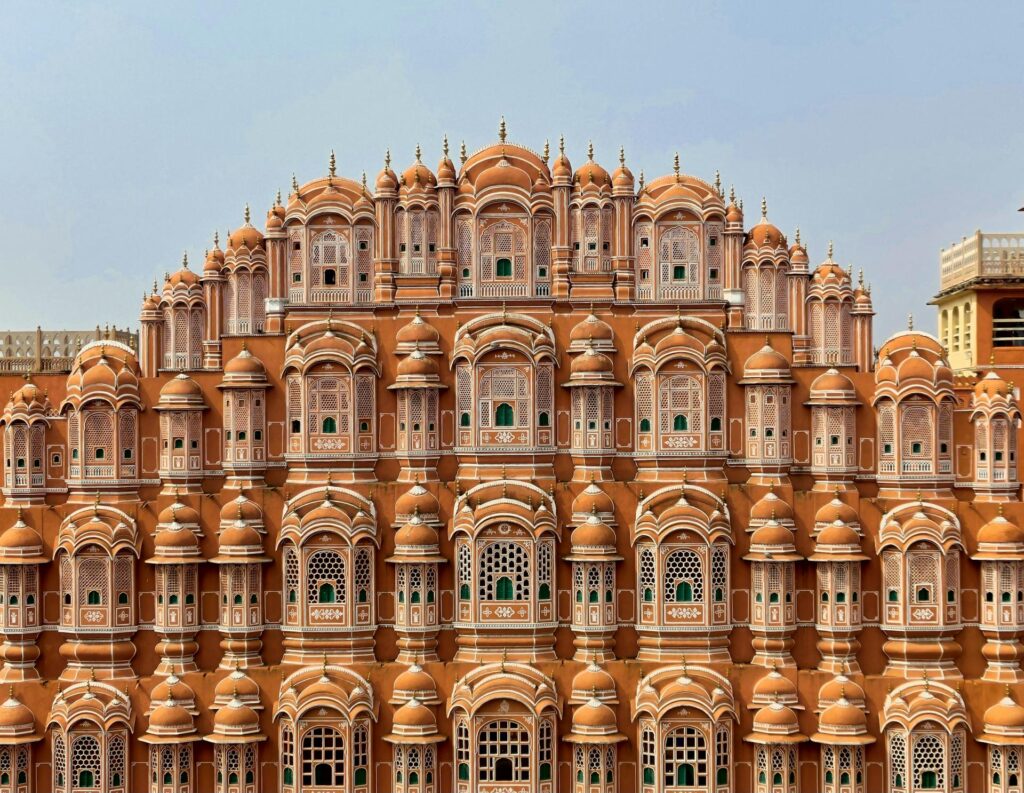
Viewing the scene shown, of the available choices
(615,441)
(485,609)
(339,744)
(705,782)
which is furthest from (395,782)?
(615,441)

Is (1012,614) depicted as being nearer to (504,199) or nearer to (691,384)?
(691,384)

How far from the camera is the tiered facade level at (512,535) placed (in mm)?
46156

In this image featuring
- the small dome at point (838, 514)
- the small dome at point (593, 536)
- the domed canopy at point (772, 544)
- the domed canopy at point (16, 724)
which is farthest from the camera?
the small dome at point (838, 514)

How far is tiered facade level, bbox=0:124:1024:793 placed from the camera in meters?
46.2

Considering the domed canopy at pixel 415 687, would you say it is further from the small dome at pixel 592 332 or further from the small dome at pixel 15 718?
the small dome at pixel 592 332

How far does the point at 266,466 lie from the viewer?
160 ft

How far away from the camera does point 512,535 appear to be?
46.8 metres

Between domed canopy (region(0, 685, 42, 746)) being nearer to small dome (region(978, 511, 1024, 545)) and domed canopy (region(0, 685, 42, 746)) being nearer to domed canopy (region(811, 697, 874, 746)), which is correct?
domed canopy (region(811, 697, 874, 746))

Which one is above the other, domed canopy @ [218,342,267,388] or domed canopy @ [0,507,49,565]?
domed canopy @ [218,342,267,388]

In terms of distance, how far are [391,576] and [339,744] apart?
16.8 ft

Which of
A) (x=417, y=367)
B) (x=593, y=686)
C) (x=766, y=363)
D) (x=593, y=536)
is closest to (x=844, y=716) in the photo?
(x=593, y=686)

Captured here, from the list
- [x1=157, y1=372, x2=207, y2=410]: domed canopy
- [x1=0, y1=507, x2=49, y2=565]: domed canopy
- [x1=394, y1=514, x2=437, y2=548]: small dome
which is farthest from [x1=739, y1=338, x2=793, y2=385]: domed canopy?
[x1=0, y1=507, x2=49, y2=565]: domed canopy

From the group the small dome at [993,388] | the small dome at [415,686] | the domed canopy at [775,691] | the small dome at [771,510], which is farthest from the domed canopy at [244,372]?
the small dome at [993,388]

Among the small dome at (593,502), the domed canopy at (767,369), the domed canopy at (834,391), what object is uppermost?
the domed canopy at (767,369)
